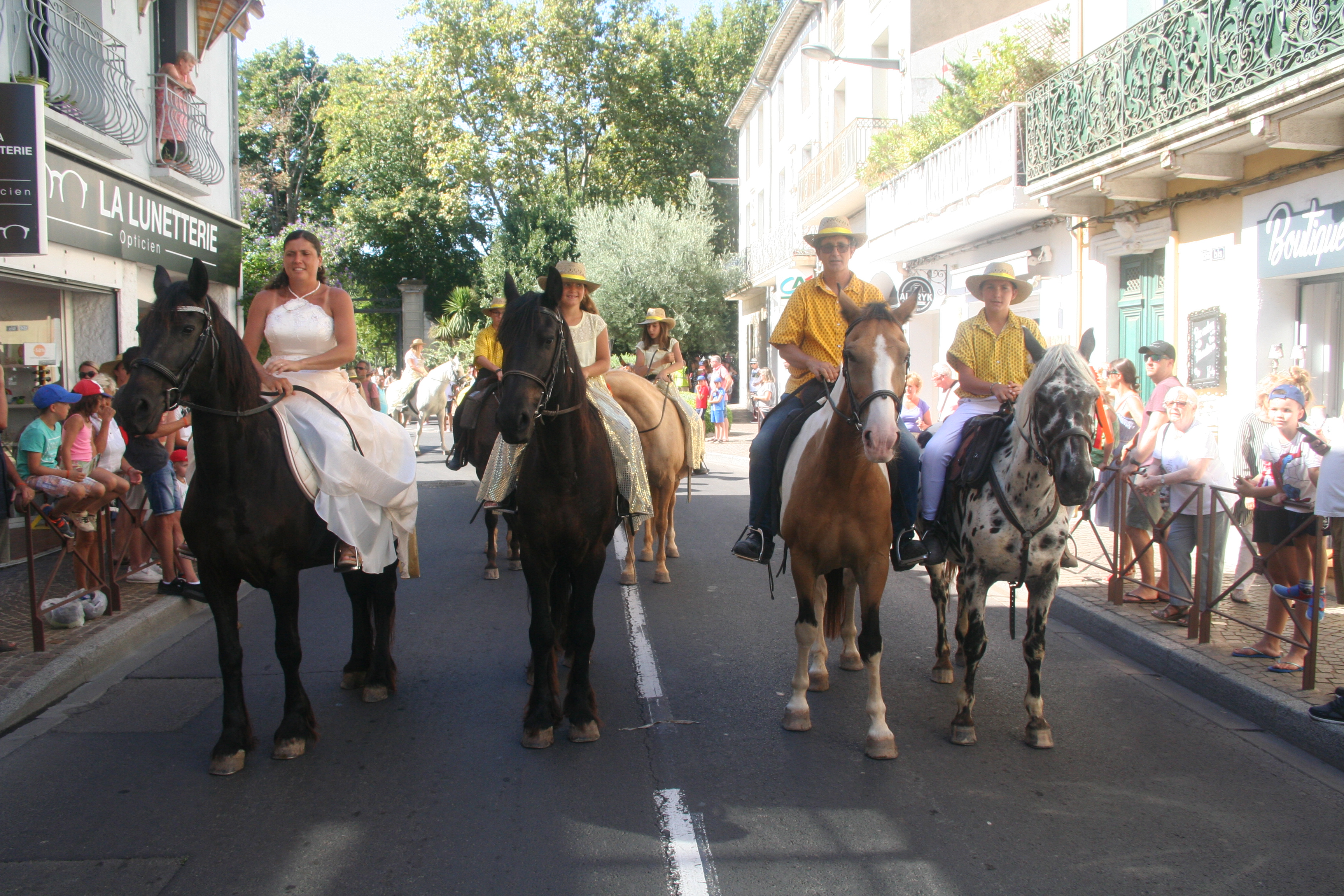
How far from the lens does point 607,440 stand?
5160mm

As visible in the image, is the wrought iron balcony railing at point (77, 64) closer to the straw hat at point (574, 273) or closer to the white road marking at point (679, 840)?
the straw hat at point (574, 273)

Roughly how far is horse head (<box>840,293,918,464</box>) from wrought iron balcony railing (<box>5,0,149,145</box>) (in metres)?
9.70

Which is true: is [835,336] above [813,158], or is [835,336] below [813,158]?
below

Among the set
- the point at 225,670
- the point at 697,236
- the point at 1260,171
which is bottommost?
the point at 225,670

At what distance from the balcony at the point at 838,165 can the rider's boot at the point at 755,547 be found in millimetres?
18624

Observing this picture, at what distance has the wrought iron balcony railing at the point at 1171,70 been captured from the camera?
891cm

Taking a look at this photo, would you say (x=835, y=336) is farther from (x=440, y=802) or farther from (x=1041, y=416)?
(x=440, y=802)

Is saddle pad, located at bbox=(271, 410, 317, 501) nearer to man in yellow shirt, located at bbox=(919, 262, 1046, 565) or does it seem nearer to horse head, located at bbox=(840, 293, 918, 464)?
horse head, located at bbox=(840, 293, 918, 464)

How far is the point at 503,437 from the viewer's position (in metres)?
4.41

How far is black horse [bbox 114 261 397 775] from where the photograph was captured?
13.7 ft

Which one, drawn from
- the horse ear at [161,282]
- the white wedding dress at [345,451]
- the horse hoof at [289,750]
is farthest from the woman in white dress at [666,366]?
the horse ear at [161,282]

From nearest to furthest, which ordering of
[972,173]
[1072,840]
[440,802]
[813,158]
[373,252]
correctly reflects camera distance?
1. [1072,840]
2. [440,802]
3. [972,173]
4. [813,158]
5. [373,252]

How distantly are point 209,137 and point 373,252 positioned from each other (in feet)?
119

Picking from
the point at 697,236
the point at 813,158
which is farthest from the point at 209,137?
the point at 697,236
